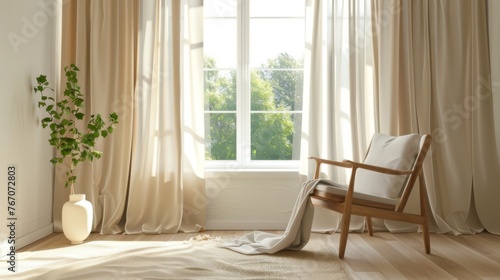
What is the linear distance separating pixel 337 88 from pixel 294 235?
1.55 meters

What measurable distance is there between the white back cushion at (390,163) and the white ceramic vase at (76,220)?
203 cm

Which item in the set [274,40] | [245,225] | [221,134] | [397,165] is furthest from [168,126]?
[397,165]

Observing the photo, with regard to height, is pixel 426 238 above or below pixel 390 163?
below

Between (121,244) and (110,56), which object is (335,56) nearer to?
(110,56)

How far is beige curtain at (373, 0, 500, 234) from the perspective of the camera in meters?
4.88

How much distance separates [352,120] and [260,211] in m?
1.12

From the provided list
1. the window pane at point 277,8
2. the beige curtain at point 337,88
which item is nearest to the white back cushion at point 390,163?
the beige curtain at point 337,88

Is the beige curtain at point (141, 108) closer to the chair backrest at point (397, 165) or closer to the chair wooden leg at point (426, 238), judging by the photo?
the chair backrest at point (397, 165)

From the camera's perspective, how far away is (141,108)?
494 centimetres

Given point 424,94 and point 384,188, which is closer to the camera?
point 384,188

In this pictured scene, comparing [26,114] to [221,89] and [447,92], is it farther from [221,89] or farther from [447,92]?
[447,92]

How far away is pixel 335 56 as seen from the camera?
496 centimetres

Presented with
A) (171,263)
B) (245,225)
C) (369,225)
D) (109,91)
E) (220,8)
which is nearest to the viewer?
(171,263)

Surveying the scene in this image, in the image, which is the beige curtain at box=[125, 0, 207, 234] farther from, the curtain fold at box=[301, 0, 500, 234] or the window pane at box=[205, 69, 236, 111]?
the curtain fold at box=[301, 0, 500, 234]
